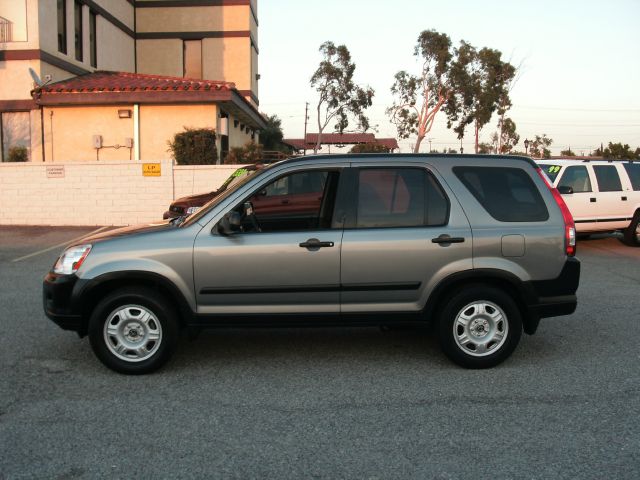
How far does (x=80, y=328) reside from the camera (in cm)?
536

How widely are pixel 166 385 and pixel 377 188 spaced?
2.42 m

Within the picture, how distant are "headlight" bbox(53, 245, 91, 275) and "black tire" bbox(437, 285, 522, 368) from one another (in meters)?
3.09

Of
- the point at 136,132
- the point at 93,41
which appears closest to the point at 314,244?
the point at 136,132

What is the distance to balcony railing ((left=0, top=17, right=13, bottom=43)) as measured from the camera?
1914 centimetres

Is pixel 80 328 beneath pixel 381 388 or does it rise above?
above

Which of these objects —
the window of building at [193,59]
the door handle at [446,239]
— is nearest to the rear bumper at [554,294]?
the door handle at [446,239]

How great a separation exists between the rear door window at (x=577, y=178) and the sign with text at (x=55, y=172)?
42.2ft

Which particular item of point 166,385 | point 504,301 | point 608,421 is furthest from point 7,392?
point 608,421

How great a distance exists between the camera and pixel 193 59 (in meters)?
30.1

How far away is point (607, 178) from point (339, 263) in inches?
410

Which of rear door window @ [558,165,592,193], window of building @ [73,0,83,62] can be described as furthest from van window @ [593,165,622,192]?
window of building @ [73,0,83,62]

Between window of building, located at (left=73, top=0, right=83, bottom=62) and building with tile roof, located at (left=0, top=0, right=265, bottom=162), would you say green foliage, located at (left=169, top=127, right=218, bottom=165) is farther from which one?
window of building, located at (left=73, top=0, right=83, bottom=62)

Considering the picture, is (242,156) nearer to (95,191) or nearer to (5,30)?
(95,191)

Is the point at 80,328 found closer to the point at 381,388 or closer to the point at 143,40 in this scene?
the point at 381,388
